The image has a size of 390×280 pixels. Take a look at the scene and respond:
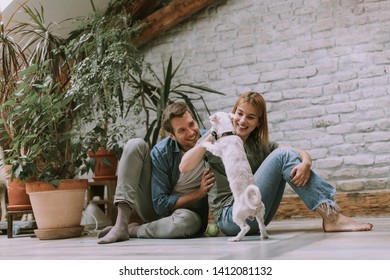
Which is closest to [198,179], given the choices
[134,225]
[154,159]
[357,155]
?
[154,159]

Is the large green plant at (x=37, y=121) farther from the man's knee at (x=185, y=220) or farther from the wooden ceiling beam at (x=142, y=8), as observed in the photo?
the wooden ceiling beam at (x=142, y=8)

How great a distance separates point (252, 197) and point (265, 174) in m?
0.26

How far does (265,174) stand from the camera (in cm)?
217

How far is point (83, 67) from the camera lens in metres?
3.34

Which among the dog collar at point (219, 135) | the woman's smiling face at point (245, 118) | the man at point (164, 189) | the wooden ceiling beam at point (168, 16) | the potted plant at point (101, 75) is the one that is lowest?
the man at point (164, 189)

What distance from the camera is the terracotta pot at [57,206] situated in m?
3.04

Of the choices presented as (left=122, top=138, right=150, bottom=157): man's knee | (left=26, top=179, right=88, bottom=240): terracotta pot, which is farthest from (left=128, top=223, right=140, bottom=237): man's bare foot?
(left=26, top=179, right=88, bottom=240): terracotta pot

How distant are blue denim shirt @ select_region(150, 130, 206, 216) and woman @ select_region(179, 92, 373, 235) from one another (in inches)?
8.7

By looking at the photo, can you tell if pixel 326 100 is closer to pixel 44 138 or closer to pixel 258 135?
pixel 258 135

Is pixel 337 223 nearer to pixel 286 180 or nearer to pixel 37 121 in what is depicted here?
pixel 286 180

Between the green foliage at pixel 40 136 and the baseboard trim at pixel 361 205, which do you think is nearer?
the green foliage at pixel 40 136

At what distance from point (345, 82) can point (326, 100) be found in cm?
21

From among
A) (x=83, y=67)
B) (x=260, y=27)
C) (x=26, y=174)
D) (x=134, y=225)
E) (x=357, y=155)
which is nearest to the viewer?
(x=134, y=225)

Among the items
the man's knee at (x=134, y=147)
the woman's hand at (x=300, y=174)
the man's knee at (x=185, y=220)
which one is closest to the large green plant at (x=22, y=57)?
the man's knee at (x=134, y=147)
